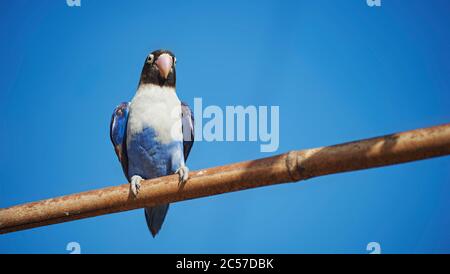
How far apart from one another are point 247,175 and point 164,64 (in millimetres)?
2452

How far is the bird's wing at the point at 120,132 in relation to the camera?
A: 15.2 feet

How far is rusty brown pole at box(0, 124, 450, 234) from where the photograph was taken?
2021 millimetres

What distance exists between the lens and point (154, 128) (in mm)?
4344

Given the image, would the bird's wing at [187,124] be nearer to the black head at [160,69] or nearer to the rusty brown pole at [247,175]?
the black head at [160,69]

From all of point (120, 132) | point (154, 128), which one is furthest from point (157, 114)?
point (120, 132)

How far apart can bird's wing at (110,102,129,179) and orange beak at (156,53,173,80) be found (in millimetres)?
438

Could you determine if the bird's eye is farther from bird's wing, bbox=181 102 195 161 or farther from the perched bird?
bird's wing, bbox=181 102 195 161

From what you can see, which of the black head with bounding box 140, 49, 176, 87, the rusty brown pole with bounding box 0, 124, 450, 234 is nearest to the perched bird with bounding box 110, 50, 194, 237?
the black head with bounding box 140, 49, 176, 87

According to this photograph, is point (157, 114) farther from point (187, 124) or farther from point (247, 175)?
point (247, 175)

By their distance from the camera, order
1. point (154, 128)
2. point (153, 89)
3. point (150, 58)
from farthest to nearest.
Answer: point (150, 58), point (153, 89), point (154, 128)
